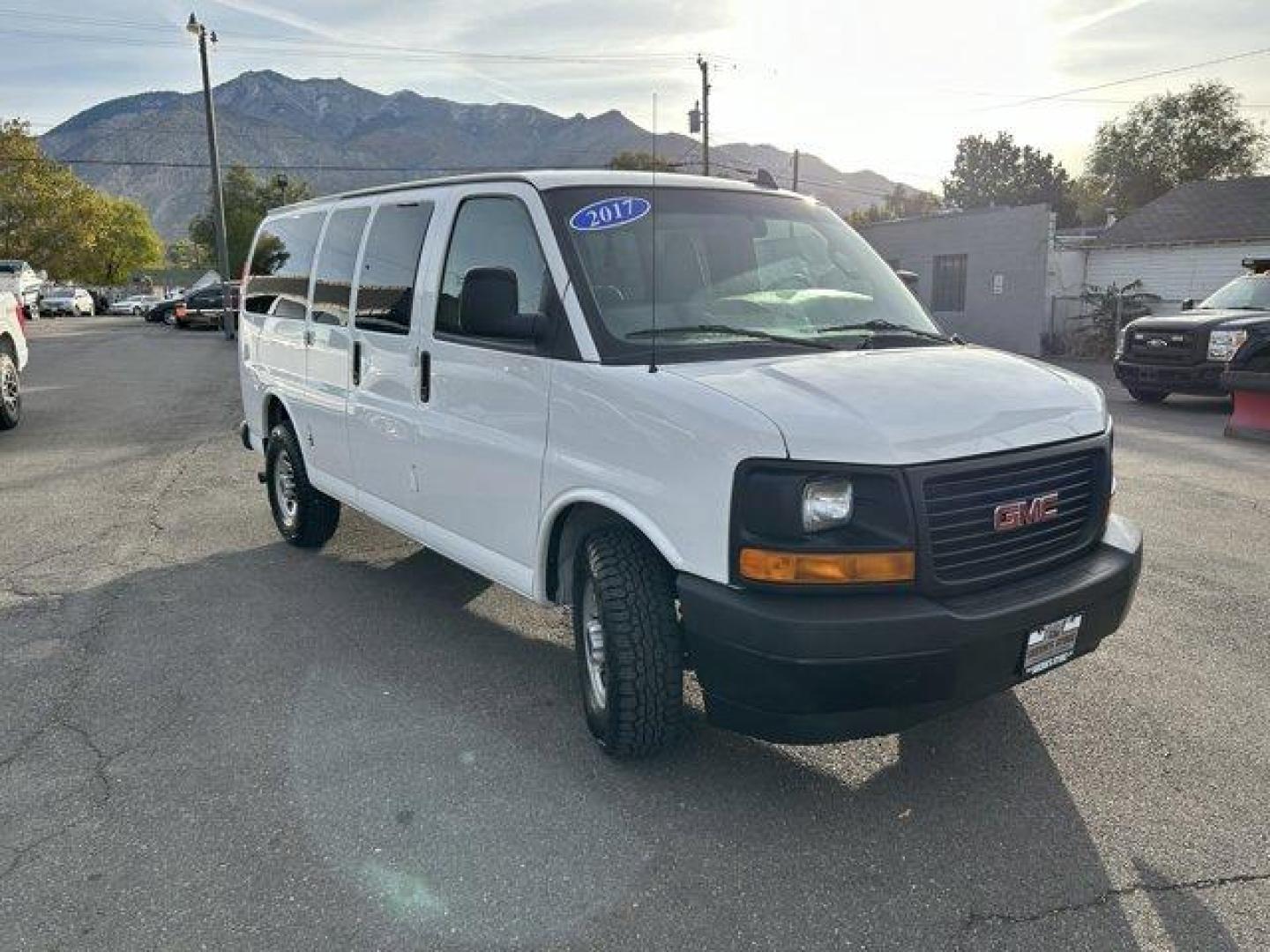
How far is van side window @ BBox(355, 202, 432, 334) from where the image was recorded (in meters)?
4.43

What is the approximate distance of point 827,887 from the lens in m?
2.78

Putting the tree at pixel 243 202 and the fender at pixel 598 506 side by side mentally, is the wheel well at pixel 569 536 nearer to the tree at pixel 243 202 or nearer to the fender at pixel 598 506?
the fender at pixel 598 506

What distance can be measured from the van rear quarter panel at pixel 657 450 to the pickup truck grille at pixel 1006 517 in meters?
0.54

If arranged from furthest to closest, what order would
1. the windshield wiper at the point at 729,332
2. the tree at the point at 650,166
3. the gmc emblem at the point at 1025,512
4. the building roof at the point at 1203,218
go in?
the building roof at the point at 1203,218 < the tree at the point at 650,166 < the windshield wiper at the point at 729,332 < the gmc emblem at the point at 1025,512

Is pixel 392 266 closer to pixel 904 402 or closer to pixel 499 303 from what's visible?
pixel 499 303

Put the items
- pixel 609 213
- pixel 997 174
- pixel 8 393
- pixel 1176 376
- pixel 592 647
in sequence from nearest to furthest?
pixel 592 647 < pixel 609 213 < pixel 8 393 < pixel 1176 376 < pixel 997 174

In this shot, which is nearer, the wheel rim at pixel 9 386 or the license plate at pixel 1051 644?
the license plate at pixel 1051 644

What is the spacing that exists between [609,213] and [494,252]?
527 millimetres

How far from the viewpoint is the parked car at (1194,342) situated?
12.4 metres

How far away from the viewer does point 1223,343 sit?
488 inches

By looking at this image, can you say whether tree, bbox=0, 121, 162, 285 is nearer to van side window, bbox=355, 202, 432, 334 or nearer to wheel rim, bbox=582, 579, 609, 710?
van side window, bbox=355, 202, 432, 334

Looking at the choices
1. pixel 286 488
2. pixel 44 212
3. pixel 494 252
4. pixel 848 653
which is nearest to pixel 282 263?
pixel 286 488

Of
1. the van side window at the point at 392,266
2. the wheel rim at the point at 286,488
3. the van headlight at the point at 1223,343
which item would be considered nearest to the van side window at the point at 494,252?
the van side window at the point at 392,266

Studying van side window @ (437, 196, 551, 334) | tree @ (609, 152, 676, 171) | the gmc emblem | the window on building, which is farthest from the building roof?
van side window @ (437, 196, 551, 334)
